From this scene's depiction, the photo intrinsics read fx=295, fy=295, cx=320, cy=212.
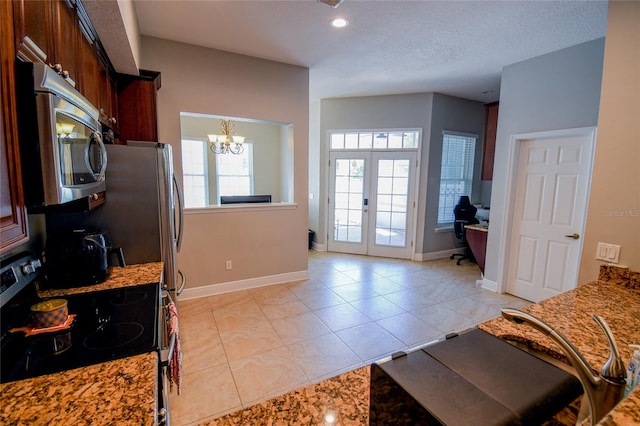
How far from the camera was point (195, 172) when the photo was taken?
20.9ft

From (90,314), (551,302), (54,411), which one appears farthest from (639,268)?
(90,314)

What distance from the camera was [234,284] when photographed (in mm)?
3799

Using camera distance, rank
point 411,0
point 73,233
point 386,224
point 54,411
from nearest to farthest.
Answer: point 54,411 < point 73,233 < point 411,0 < point 386,224

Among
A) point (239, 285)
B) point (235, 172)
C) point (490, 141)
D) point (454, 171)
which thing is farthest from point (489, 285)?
point (235, 172)

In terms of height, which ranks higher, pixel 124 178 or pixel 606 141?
pixel 606 141

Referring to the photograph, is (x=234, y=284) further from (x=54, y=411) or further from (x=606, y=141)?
(x=606, y=141)

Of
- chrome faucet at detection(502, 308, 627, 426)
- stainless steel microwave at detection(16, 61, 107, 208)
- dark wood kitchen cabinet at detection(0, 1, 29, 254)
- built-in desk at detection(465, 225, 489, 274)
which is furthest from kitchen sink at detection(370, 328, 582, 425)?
built-in desk at detection(465, 225, 489, 274)

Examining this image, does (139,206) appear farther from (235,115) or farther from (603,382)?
(603,382)

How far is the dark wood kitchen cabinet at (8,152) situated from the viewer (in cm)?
78

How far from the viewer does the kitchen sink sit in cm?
59

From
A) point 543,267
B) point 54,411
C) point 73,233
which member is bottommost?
point 543,267

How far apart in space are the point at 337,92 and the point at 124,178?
3986mm

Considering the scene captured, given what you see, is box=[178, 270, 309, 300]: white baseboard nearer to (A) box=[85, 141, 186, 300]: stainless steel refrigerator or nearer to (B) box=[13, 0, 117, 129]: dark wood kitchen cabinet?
(A) box=[85, 141, 186, 300]: stainless steel refrigerator

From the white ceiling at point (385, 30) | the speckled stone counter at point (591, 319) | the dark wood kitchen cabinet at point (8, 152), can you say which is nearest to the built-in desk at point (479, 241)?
the white ceiling at point (385, 30)
